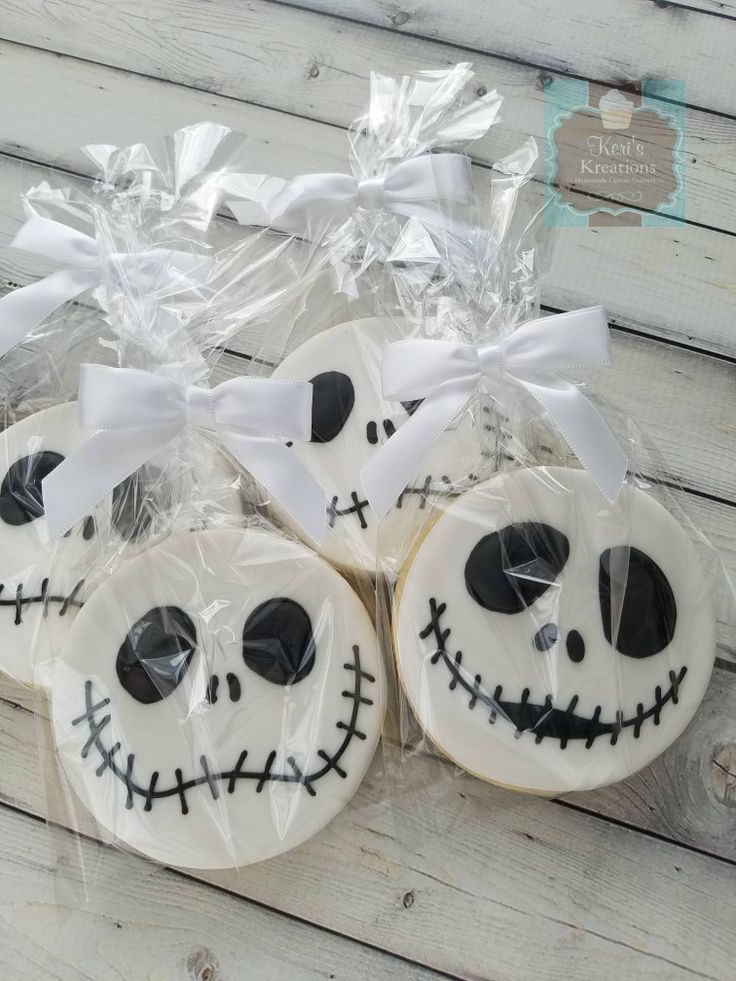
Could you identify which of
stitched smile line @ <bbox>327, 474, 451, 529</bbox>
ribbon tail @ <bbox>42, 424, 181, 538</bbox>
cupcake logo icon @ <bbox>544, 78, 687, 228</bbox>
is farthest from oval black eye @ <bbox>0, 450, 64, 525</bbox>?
cupcake logo icon @ <bbox>544, 78, 687, 228</bbox>

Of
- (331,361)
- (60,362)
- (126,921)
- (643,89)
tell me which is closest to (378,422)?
(331,361)

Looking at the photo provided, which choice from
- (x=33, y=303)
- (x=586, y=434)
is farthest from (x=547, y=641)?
(x=33, y=303)

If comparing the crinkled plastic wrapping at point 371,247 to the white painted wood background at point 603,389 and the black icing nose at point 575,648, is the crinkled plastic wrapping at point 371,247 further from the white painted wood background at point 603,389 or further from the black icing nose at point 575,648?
the black icing nose at point 575,648

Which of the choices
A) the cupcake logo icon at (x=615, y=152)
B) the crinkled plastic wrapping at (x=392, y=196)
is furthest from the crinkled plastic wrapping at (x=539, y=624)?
the cupcake logo icon at (x=615, y=152)

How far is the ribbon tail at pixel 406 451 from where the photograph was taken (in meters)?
1.06

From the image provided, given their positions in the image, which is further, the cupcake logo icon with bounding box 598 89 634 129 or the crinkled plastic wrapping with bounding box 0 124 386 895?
the cupcake logo icon with bounding box 598 89 634 129

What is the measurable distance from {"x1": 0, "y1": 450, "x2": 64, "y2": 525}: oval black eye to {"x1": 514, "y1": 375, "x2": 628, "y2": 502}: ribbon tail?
617 millimetres

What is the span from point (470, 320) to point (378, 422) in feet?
0.58

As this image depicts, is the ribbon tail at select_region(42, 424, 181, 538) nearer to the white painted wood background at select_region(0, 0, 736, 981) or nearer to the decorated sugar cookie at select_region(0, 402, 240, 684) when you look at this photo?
the decorated sugar cookie at select_region(0, 402, 240, 684)

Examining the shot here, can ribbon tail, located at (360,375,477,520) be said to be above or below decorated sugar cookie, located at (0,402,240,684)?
above

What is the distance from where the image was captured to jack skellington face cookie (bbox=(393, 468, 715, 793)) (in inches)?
41.2

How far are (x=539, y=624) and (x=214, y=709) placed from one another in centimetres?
39

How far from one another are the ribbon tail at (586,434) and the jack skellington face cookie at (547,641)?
0.05 metres

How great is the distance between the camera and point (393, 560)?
3.68 feet
